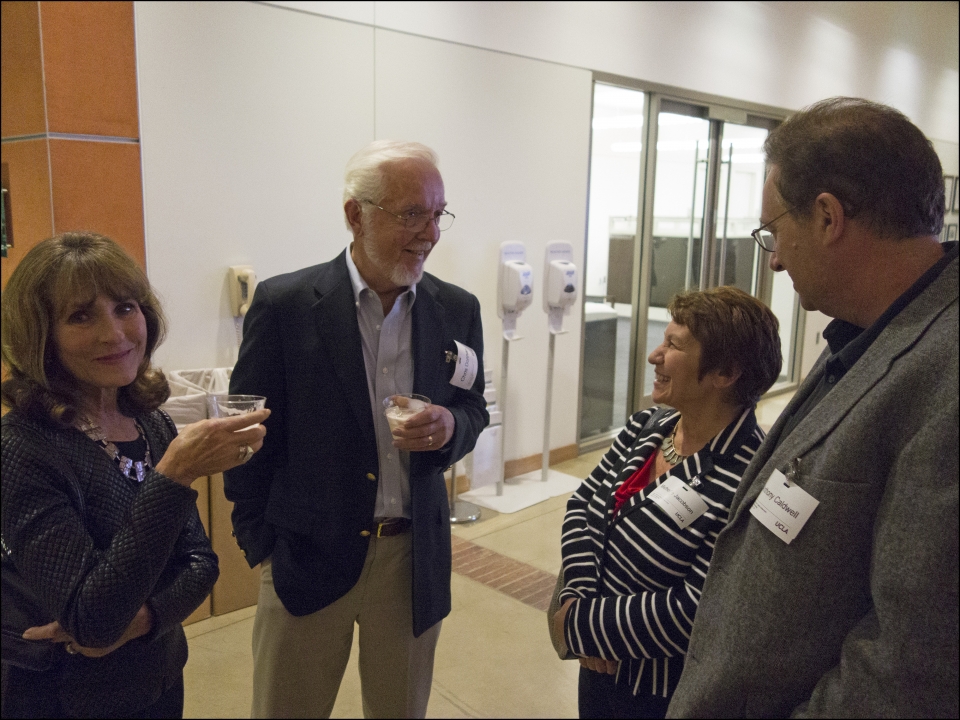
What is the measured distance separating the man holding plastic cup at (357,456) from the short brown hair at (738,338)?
1.92 ft

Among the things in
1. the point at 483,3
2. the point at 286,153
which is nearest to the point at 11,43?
the point at 286,153

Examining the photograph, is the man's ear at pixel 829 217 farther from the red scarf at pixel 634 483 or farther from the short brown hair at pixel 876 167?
the red scarf at pixel 634 483

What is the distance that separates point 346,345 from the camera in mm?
1834

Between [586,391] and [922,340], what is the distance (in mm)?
4993

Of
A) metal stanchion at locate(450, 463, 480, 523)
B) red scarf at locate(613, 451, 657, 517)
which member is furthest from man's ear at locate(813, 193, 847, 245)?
metal stanchion at locate(450, 463, 480, 523)

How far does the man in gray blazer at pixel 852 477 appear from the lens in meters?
0.92

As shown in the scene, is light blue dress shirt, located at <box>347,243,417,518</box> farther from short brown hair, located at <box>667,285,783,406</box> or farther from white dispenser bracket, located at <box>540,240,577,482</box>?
white dispenser bracket, located at <box>540,240,577,482</box>

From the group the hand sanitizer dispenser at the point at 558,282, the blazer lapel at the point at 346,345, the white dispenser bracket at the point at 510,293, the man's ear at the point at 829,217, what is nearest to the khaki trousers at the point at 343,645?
the blazer lapel at the point at 346,345

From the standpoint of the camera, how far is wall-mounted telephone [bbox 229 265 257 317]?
3.37 meters

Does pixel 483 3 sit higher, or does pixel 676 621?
pixel 483 3

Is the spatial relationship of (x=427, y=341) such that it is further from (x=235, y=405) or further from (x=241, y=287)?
(x=241, y=287)

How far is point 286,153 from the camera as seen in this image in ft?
11.7

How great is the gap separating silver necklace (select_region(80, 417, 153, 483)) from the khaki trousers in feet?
2.25

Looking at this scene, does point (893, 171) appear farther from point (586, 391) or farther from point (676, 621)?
point (586, 391)
